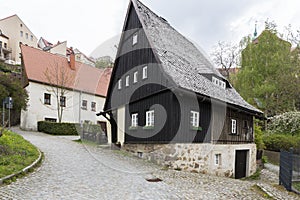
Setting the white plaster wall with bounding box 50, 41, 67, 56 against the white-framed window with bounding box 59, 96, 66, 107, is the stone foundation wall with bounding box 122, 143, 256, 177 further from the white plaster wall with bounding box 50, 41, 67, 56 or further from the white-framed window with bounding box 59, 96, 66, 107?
the white plaster wall with bounding box 50, 41, 67, 56

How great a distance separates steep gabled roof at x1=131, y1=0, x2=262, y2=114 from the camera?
11352 millimetres

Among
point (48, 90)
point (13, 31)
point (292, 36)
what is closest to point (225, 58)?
point (292, 36)

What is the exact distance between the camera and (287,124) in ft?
67.8

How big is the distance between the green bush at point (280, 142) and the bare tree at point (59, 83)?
17003mm

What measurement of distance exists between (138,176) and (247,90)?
1962cm

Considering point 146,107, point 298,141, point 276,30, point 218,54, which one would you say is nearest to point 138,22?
point 146,107

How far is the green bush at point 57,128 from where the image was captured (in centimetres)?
2230

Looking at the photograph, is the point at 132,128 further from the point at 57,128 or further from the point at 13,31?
the point at 13,31

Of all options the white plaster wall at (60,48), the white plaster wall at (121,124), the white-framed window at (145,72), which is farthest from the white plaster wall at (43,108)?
the white plaster wall at (60,48)

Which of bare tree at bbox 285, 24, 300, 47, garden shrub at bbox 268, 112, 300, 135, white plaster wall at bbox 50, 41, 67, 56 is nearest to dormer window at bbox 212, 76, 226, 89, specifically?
garden shrub at bbox 268, 112, 300, 135

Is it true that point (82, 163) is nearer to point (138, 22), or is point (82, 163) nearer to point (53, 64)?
point (138, 22)

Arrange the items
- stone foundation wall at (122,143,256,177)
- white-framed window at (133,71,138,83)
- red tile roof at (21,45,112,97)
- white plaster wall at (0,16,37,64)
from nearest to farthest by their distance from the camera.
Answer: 1. stone foundation wall at (122,143,256,177)
2. white-framed window at (133,71,138,83)
3. red tile roof at (21,45,112,97)
4. white plaster wall at (0,16,37,64)

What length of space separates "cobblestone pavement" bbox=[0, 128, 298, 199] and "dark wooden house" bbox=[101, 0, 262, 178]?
6.00ft

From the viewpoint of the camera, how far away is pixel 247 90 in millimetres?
25469
